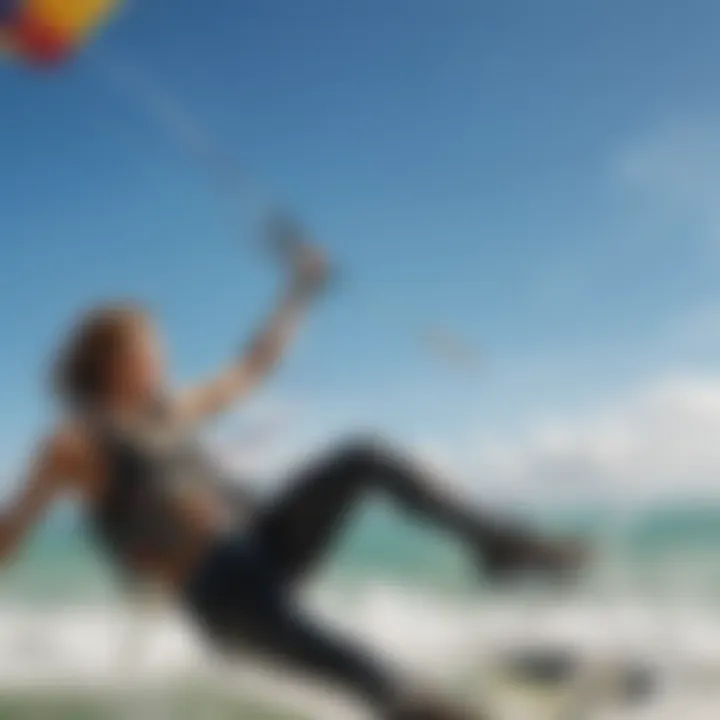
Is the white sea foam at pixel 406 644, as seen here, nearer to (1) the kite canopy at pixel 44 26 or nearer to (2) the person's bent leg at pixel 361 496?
(2) the person's bent leg at pixel 361 496

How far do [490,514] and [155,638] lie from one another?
73cm

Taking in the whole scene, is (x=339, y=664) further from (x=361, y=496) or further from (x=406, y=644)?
(x=406, y=644)

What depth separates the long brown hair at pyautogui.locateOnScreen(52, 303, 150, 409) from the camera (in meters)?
1.90

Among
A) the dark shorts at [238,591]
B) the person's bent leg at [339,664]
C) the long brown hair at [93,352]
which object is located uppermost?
the long brown hair at [93,352]

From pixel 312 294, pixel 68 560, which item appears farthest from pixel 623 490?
pixel 312 294

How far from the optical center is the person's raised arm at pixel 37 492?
1.75 metres

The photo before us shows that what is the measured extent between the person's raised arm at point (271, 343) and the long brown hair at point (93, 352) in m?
0.17

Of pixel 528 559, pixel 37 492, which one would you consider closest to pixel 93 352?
pixel 37 492

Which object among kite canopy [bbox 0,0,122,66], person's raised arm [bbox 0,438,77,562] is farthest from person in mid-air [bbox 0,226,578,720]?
kite canopy [bbox 0,0,122,66]

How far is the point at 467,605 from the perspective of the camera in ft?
11.6

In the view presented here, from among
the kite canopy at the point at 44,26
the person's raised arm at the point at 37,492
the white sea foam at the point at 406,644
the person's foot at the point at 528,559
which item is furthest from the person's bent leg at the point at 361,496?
the kite canopy at the point at 44,26

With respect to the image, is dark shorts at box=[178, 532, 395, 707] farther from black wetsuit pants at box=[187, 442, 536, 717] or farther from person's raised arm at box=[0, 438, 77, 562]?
person's raised arm at box=[0, 438, 77, 562]

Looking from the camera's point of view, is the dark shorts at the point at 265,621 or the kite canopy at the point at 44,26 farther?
the kite canopy at the point at 44,26

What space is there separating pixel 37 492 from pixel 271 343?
51 cm
